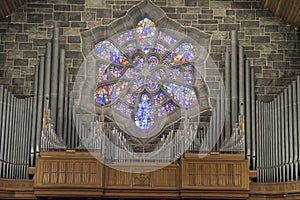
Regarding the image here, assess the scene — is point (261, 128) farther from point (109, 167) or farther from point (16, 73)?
point (16, 73)

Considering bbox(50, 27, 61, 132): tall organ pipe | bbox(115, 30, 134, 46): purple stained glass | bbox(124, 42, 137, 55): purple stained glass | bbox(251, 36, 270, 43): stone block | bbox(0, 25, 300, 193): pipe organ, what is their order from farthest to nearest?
bbox(115, 30, 134, 46): purple stained glass
bbox(124, 42, 137, 55): purple stained glass
bbox(251, 36, 270, 43): stone block
bbox(50, 27, 61, 132): tall organ pipe
bbox(0, 25, 300, 193): pipe organ

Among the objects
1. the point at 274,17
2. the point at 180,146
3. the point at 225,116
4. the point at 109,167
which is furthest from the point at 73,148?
the point at 274,17

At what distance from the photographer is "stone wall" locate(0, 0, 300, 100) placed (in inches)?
907

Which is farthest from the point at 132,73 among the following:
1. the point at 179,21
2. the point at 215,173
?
the point at 215,173

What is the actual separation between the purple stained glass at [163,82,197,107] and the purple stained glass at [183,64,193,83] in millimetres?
236

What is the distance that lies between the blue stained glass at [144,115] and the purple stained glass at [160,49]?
4.61ft

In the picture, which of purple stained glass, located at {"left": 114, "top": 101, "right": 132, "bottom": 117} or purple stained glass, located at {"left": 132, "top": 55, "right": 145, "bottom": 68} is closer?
purple stained glass, located at {"left": 114, "top": 101, "right": 132, "bottom": 117}

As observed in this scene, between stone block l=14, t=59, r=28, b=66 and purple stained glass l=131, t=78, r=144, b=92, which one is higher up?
stone block l=14, t=59, r=28, b=66

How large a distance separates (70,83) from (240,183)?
5.37m

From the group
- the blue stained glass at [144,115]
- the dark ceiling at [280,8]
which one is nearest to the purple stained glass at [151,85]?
the blue stained glass at [144,115]

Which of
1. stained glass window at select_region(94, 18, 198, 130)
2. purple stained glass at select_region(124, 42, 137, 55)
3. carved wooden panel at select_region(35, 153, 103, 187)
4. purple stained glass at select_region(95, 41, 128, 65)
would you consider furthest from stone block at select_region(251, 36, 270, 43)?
carved wooden panel at select_region(35, 153, 103, 187)

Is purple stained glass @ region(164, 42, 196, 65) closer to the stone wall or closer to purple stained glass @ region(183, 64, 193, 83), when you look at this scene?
purple stained glass @ region(183, 64, 193, 83)

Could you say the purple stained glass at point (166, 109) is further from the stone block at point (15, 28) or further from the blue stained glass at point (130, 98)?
the stone block at point (15, 28)

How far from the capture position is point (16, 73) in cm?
2297
